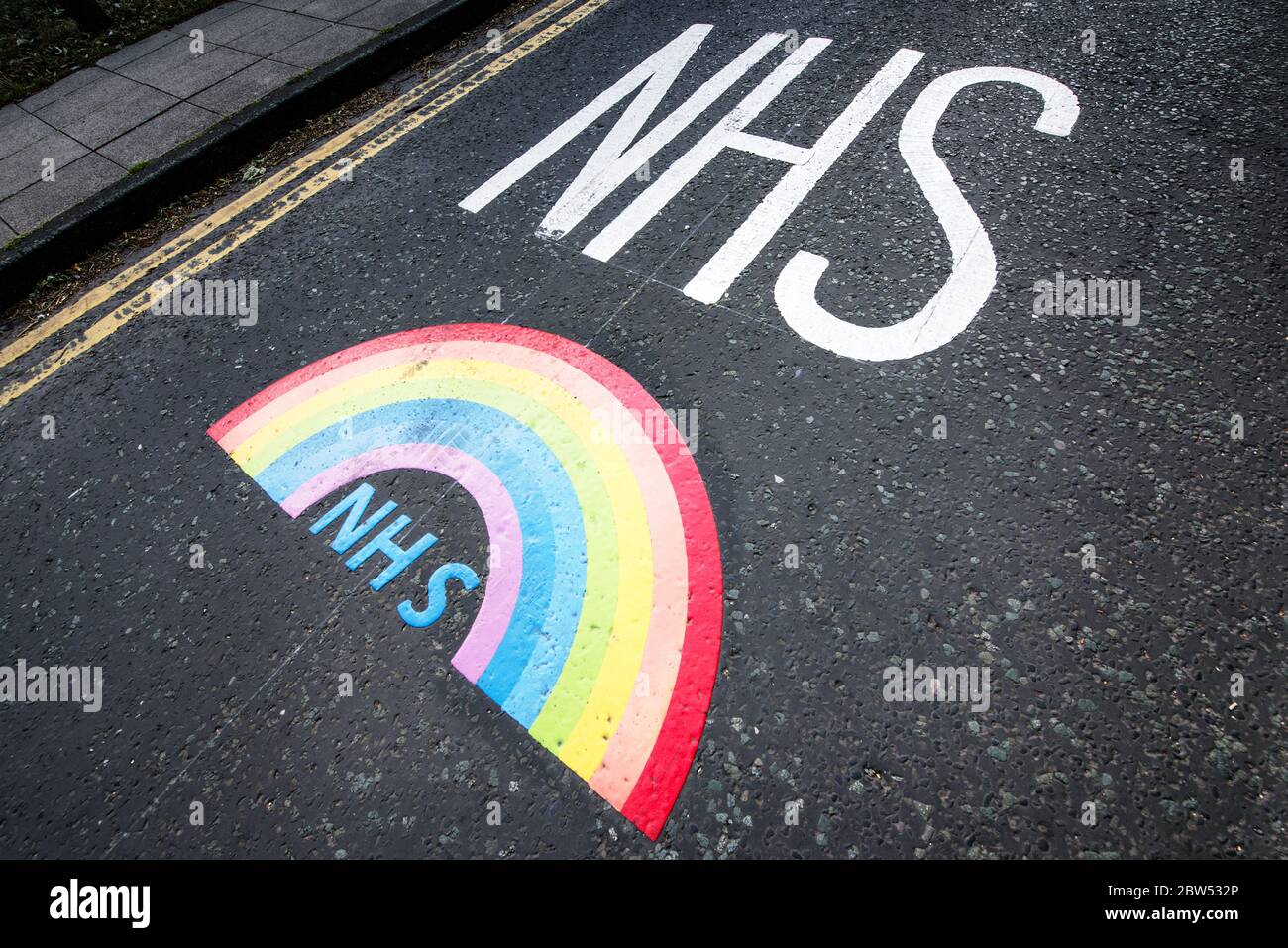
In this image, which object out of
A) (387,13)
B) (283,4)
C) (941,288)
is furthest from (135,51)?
(941,288)

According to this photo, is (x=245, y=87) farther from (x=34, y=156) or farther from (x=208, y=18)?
(x=208, y=18)

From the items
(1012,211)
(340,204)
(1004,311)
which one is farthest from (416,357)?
(1012,211)

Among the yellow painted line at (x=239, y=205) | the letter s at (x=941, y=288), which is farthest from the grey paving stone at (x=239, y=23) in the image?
the letter s at (x=941, y=288)

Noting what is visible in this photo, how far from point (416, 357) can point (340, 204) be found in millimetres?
1638

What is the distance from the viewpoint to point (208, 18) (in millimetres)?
6148

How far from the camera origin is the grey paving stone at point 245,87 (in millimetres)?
4922

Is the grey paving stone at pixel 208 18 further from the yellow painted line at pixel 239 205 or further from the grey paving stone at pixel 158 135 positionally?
the yellow painted line at pixel 239 205

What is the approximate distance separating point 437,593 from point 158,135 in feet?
14.9

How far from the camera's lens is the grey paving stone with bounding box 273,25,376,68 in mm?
5203

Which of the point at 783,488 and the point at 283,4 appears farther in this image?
the point at 283,4

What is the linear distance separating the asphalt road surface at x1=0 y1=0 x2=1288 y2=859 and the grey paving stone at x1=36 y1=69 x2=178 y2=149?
1.73 meters

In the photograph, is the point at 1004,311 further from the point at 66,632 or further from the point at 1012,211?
the point at 66,632

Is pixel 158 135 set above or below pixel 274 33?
below

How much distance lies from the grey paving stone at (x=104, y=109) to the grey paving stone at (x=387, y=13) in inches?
62.8
